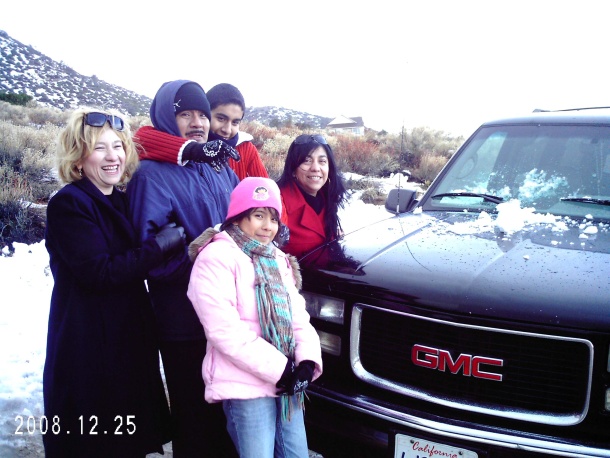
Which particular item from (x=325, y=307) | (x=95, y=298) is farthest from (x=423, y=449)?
(x=95, y=298)

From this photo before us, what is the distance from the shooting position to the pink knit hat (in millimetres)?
2087

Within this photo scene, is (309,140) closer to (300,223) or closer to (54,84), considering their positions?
(300,223)

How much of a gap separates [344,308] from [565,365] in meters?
0.87

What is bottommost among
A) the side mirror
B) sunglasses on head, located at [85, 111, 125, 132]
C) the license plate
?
the license plate

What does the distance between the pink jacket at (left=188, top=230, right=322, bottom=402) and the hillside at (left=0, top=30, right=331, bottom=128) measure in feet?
116

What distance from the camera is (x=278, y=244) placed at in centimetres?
237

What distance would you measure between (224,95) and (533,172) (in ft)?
6.20

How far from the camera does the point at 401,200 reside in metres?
3.52

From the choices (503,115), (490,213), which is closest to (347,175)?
(503,115)

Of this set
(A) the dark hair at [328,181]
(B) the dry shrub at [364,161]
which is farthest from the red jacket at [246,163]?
(B) the dry shrub at [364,161]

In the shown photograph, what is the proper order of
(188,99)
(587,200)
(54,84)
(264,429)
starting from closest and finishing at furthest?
(264,429) → (188,99) → (587,200) → (54,84)
